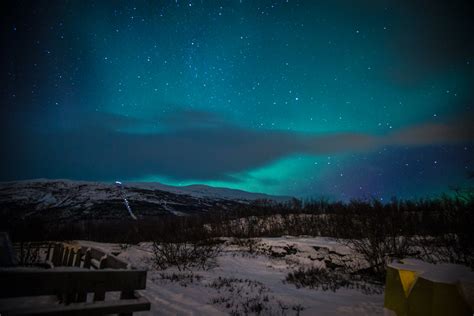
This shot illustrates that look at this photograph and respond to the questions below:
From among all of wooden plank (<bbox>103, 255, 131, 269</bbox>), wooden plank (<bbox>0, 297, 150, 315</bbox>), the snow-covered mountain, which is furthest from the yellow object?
the snow-covered mountain

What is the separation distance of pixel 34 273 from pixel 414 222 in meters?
20.3

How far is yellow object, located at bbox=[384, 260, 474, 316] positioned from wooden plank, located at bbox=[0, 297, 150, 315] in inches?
128

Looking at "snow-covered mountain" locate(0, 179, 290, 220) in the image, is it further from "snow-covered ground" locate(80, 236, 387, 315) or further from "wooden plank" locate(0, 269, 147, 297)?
"wooden plank" locate(0, 269, 147, 297)

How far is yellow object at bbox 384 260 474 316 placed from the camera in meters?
2.68

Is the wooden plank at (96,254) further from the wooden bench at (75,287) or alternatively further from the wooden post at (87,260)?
the wooden bench at (75,287)

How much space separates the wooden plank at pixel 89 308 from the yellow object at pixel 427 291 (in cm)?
325

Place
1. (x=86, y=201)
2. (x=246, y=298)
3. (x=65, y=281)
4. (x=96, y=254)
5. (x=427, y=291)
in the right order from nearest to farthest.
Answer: (x=65, y=281) → (x=427, y=291) → (x=96, y=254) → (x=246, y=298) → (x=86, y=201)

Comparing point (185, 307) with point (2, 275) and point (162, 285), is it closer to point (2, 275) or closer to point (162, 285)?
point (162, 285)

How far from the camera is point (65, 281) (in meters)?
2.71

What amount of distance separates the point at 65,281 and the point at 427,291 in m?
4.00

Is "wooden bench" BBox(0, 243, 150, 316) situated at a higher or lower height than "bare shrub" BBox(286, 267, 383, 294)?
higher

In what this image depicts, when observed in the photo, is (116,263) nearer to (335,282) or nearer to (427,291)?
(427,291)

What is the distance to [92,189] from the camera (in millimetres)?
169625

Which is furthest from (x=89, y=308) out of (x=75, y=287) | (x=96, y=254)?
(x=96, y=254)
